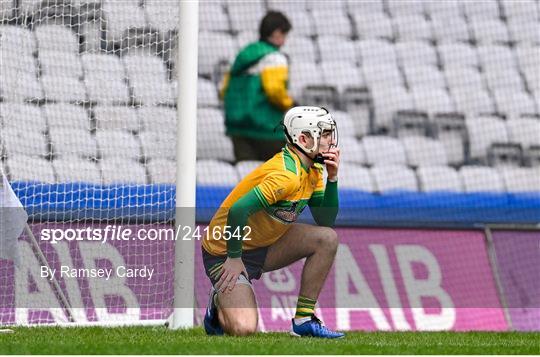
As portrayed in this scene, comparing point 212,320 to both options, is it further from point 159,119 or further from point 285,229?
point 159,119

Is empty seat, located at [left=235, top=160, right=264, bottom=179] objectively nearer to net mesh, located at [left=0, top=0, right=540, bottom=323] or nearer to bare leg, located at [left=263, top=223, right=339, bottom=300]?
net mesh, located at [left=0, top=0, right=540, bottom=323]

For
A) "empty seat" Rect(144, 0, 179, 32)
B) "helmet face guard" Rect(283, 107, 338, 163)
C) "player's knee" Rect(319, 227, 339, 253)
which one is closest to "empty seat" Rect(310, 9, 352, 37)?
"empty seat" Rect(144, 0, 179, 32)

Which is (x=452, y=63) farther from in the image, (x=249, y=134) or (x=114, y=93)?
(x=114, y=93)

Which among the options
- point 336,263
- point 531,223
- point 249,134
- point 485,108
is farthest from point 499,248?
point 485,108

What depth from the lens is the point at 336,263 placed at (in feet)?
28.0

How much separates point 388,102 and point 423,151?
62 centimetres

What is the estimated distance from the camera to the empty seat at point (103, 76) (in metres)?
8.84

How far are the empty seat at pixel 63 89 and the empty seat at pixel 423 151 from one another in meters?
3.19

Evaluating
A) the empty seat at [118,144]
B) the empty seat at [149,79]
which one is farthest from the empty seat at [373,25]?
the empty seat at [118,144]

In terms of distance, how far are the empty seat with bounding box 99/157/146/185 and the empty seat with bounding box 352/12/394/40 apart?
3902mm

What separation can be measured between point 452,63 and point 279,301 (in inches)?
170

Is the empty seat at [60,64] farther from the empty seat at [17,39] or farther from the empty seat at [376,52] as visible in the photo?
the empty seat at [376,52]

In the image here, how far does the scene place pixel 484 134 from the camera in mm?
11422

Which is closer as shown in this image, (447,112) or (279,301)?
(279,301)
